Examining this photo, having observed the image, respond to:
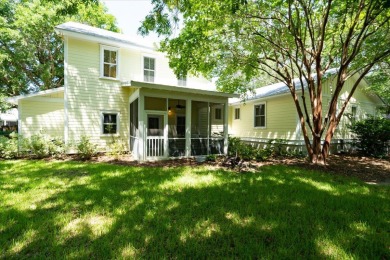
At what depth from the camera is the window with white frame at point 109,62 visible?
36.9 ft

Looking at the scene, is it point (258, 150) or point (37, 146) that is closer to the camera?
point (37, 146)

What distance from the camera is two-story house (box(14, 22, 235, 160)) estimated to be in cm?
1006

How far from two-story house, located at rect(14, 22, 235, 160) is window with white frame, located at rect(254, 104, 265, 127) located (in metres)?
4.23

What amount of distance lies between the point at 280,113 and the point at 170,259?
1209 cm

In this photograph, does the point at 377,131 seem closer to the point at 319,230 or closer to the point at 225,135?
the point at 225,135

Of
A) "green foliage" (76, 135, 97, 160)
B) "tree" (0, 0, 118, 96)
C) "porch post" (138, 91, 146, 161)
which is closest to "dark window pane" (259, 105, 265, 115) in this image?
"porch post" (138, 91, 146, 161)

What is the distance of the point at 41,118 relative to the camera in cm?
1131

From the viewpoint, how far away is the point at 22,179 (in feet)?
19.0

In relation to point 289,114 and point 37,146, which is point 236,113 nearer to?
point 289,114

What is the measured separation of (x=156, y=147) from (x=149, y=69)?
5.75 m

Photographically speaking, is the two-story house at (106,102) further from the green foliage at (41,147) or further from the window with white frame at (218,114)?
the window with white frame at (218,114)

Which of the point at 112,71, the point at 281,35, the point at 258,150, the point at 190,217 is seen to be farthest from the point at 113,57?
the point at 190,217

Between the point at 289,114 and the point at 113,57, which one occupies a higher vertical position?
the point at 113,57

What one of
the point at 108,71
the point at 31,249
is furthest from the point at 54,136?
the point at 31,249
